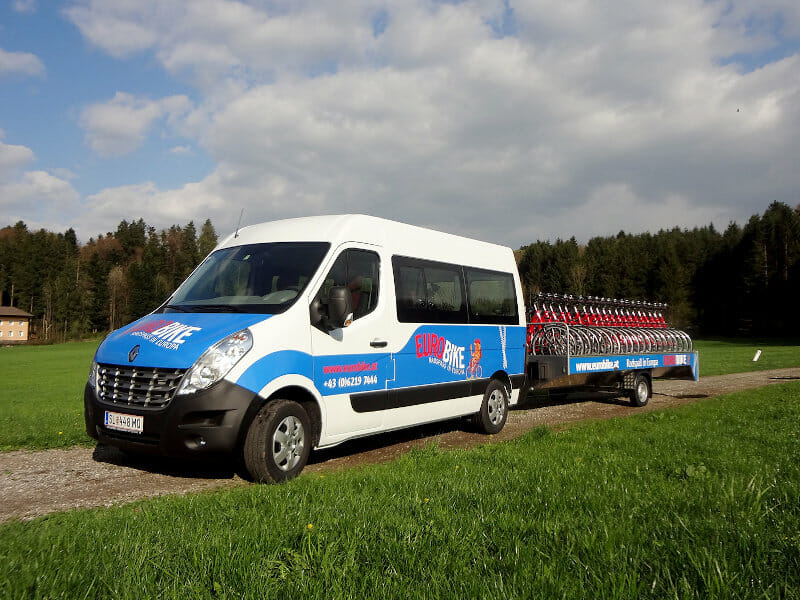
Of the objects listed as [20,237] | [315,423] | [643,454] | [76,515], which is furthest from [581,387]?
[20,237]

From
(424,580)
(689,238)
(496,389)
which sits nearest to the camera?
(424,580)

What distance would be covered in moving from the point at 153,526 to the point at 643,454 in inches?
180

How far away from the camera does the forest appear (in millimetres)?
71875

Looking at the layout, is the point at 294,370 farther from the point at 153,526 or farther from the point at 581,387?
the point at 581,387

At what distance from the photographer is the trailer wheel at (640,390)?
13.4 m

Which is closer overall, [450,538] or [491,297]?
[450,538]

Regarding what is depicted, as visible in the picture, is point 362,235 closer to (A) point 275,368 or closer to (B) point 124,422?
(A) point 275,368

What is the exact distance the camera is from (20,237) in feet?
370

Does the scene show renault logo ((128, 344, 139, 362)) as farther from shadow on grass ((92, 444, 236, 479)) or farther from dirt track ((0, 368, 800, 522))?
dirt track ((0, 368, 800, 522))

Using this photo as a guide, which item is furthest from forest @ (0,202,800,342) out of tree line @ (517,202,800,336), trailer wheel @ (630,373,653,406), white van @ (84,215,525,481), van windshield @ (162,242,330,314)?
van windshield @ (162,242,330,314)

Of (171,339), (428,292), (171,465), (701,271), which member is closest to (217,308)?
(171,339)

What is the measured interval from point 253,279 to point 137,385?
1677 mm

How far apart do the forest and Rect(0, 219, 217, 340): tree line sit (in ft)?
0.59

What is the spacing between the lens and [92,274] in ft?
309
